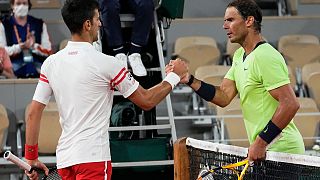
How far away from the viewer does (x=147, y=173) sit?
339 inches

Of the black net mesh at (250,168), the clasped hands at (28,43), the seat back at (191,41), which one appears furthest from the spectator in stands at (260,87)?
the seat back at (191,41)

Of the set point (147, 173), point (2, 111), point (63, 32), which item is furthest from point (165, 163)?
point (63, 32)

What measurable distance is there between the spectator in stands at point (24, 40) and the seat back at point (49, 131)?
1.05 m

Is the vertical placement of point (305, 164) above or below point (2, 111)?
above

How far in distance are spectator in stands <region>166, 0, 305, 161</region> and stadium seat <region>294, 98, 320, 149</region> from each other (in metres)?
4.16

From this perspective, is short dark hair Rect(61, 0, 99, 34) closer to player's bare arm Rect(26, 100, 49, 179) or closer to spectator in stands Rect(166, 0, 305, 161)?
player's bare arm Rect(26, 100, 49, 179)

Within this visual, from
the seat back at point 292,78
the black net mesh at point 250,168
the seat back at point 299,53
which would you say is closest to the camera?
the black net mesh at point 250,168

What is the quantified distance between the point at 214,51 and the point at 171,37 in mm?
864

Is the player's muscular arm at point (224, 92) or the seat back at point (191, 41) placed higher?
the player's muscular arm at point (224, 92)

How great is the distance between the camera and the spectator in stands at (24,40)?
10.4 meters

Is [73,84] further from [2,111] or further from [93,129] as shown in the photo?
[2,111]

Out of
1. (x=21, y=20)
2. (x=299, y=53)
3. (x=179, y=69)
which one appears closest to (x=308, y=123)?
(x=299, y=53)

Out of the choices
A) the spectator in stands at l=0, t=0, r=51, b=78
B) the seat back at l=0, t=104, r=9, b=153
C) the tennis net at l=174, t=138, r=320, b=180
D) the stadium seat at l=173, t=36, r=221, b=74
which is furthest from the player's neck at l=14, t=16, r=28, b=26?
the tennis net at l=174, t=138, r=320, b=180

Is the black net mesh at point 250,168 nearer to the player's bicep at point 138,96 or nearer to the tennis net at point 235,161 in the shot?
the tennis net at point 235,161
